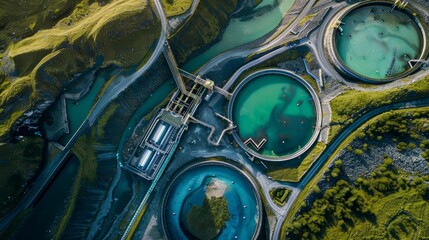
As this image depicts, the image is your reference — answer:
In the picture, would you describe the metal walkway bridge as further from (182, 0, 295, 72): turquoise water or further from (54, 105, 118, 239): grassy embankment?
(54, 105, 118, 239): grassy embankment

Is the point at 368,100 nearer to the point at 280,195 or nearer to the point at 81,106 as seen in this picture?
the point at 280,195

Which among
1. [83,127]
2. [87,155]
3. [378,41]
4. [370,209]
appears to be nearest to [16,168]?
[87,155]

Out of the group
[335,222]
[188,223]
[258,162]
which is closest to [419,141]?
[335,222]

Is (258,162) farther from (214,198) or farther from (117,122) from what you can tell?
(117,122)

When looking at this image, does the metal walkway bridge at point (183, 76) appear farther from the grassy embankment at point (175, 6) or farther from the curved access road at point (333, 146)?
the curved access road at point (333, 146)

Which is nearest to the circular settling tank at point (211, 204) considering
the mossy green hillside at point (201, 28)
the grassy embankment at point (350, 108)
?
the grassy embankment at point (350, 108)
